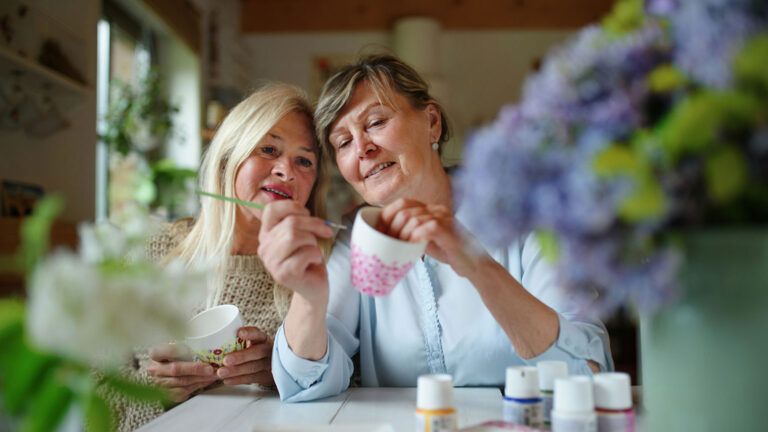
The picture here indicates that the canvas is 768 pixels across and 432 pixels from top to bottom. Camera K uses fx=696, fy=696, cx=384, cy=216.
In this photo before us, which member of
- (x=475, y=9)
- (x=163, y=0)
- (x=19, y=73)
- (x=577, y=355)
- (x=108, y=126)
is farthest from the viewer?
(x=475, y=9)

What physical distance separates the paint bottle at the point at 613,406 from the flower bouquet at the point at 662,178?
153 mm

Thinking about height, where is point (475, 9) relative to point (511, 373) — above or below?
above

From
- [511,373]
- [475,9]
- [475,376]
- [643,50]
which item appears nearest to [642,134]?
[643,50]

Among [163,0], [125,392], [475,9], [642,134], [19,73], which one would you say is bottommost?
[125,392]

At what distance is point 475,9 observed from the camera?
5.24 metres

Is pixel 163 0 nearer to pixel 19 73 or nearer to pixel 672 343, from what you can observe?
pixel 19 73

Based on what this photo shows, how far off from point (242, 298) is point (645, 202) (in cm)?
128

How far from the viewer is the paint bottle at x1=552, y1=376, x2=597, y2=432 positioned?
28.1 inches

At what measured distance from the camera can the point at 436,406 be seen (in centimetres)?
78

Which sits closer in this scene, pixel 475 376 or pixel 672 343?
pixel 672 343

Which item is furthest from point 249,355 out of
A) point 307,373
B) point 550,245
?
point 550,245

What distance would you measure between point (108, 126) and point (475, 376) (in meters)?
2.66

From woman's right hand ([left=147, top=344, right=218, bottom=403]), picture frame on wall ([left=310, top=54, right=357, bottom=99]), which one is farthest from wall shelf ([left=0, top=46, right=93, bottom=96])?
picture frame on wall ([left=310, top=54, right=357, bottom=99])

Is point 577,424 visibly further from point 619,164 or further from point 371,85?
point 371,85
